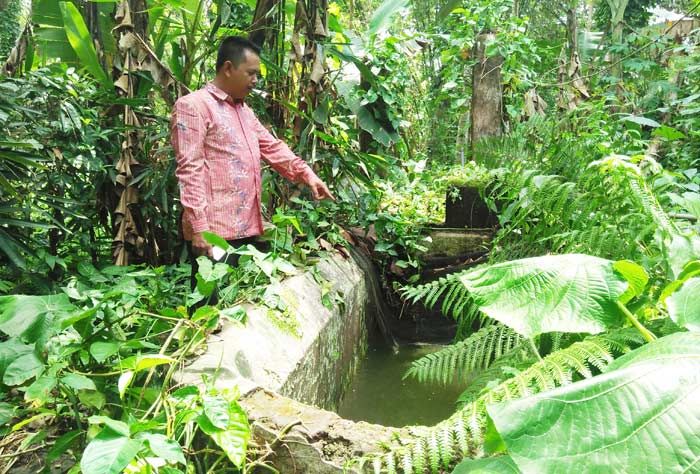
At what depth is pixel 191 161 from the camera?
245 centimetres

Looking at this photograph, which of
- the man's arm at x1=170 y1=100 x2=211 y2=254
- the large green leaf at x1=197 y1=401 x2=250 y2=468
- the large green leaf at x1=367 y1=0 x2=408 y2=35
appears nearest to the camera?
the large green leaf at x1=197 y1=401 x2=250 y2=468

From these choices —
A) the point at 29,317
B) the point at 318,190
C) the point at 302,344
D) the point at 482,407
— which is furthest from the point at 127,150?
the point at 482,407

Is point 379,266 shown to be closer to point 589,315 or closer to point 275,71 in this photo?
point 275,71

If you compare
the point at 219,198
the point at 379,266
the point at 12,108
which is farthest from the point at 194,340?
the point at 379,266

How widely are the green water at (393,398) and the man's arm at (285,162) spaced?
44.7 inches

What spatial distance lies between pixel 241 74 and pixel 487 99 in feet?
11.2

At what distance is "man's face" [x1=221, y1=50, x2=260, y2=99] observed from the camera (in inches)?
104

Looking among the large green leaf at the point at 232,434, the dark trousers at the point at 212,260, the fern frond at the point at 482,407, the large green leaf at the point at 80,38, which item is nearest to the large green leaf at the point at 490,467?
the fern frond at the point at 482,407

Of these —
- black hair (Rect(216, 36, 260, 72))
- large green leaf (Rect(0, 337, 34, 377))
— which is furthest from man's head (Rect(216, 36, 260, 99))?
large green leaf (Rect(0, 337, 34, 377))

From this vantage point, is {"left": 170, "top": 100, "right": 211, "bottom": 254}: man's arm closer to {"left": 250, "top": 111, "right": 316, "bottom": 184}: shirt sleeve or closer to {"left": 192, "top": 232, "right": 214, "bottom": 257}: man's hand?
{"left": 192, "top": 232, "right": 214, "bottom": 257}: man's hand

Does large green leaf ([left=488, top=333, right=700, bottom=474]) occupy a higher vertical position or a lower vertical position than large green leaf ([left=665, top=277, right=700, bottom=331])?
lower

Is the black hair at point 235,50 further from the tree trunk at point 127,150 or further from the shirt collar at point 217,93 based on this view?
the tree trunk at point 127,150

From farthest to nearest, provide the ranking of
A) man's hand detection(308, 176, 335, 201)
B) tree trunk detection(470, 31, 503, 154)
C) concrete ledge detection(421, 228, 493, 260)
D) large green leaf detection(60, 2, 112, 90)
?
tree trunk detection(470, 31, 503, 154), concrete ledge detection(421, 228, 493, 260), large green leaf detection(60, 2, 112, 90), man's hand detection(308, 176, 335, 201)

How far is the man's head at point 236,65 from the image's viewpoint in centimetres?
264
